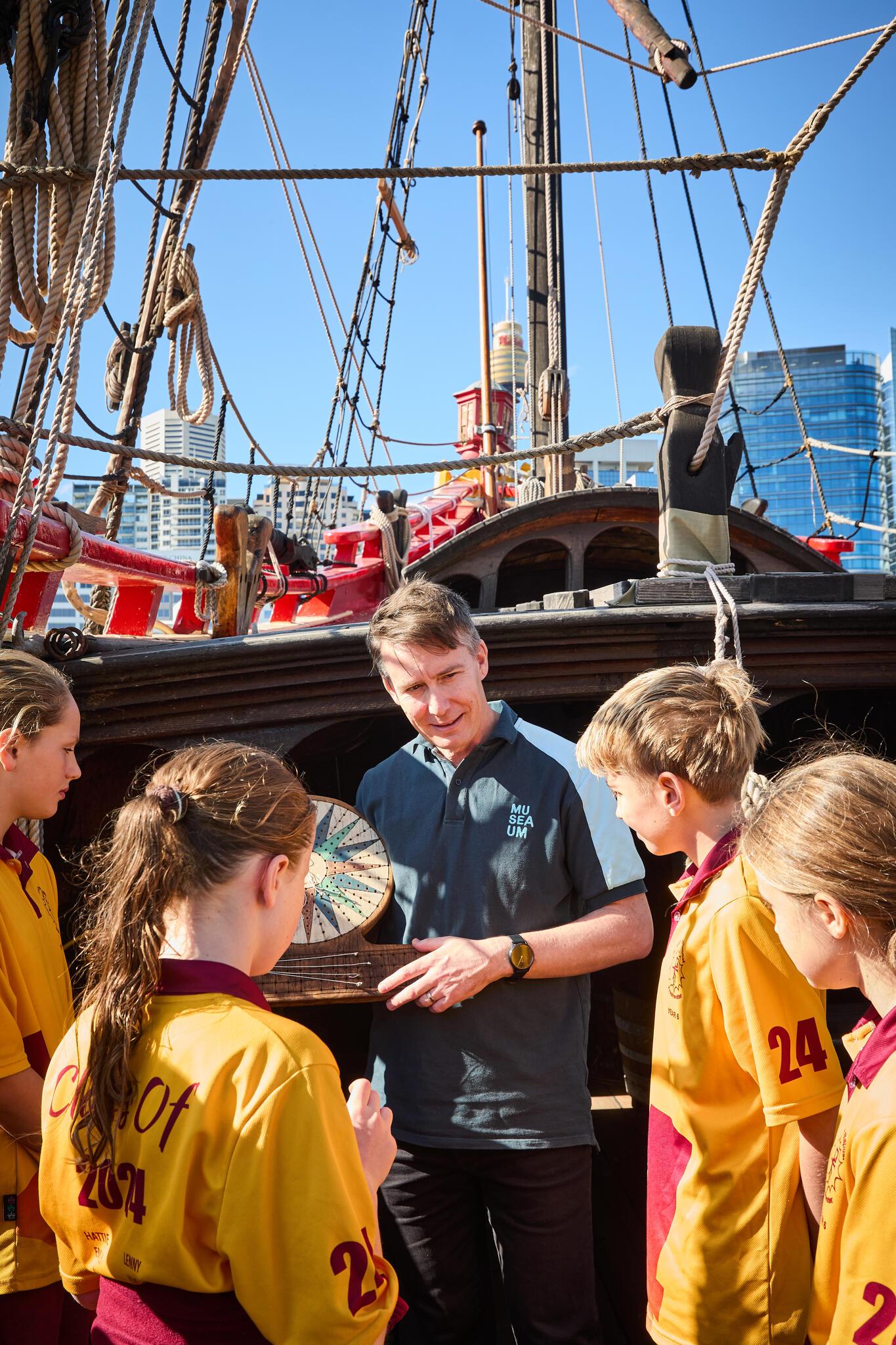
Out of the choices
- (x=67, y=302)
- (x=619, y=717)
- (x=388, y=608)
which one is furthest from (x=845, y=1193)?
(x=67, y=302)

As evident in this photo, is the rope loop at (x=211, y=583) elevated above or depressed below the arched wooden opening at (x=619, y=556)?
below

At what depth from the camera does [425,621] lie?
6.57 feet

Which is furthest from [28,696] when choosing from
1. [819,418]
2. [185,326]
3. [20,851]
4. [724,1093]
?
[819,418]

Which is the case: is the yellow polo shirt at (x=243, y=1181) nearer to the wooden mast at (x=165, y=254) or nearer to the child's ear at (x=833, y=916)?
the child's ear at (x=833, y=916)

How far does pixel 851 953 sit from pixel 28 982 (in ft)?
4.16

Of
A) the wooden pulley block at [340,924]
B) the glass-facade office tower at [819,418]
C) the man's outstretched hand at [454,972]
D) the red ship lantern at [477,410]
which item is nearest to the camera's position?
the man's outstretched hand at [454,972]

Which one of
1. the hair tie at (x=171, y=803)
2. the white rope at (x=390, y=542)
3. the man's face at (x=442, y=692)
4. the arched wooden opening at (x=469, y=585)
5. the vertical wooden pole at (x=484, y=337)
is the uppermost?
the vertical wooden pole at (x=484, y=337)

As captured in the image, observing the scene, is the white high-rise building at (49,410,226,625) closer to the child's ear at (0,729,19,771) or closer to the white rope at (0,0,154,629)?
the white rope at (0,0,154,629)

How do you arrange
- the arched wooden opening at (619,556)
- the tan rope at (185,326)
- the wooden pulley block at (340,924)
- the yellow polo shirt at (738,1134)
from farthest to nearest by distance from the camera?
1. the arched wooden opening at (619,556)
2. the tan rope at (185,326)
3. the wooden pulley block at (340,924)
4. the yellow polo shirt at (738,1134)

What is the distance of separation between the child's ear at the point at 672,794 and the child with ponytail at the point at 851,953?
12.2 inches

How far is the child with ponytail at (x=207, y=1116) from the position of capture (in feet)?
3.66

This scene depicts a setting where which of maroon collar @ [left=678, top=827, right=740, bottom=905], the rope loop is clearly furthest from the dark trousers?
the rope loop

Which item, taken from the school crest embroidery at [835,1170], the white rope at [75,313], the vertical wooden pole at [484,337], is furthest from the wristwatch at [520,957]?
the vertical wooden pole at [484,337]

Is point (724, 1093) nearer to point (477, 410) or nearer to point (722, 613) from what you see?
point (722, 613)
